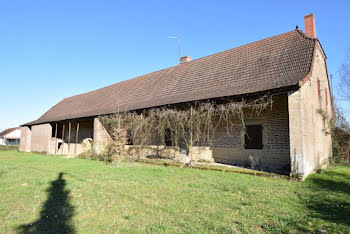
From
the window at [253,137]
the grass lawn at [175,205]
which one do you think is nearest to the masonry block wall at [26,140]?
the grass lawn at [175,205]

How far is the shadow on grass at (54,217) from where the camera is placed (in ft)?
11.8

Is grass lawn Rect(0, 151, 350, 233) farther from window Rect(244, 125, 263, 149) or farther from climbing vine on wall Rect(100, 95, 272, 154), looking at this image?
climbing vine on wall Rect(100, 95, 272, 154)

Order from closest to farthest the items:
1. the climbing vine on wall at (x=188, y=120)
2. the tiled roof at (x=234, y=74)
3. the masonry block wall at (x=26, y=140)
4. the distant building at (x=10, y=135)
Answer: the tiled roof at (x=234, y=74), the climbing vine on wall at (x=188, y=120), the masonry block wall at (x=26, y=140), the distant building at (x=10, y=135)

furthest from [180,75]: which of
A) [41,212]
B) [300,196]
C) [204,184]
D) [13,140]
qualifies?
[13,140]

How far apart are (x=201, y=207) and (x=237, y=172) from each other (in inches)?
172

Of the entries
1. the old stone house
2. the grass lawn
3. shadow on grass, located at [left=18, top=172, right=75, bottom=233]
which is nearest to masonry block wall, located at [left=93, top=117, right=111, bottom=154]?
the old stone house

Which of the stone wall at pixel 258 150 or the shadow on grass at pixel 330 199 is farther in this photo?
the stone wall at pixel 258 150

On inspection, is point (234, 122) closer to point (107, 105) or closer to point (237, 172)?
point (237, 172)

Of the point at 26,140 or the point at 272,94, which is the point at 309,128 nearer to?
the point at 272,94

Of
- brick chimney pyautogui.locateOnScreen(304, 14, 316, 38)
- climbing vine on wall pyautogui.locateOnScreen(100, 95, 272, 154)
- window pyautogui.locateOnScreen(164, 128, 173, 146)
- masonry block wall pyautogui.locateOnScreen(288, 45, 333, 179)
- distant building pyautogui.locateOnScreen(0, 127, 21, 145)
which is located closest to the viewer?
masonry block wall pyautogui.locateOnScreen(288, 45, 333, 179)

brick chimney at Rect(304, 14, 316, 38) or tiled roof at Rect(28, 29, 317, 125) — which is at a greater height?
brick chimney at Rect(304, 14, 316, 38)

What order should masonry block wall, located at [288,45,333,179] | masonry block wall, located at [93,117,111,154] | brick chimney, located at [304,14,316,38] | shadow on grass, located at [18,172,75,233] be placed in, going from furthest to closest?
masonry block wall, located at [93,117,111,154] → brick chimney, located at [304,14,316,38] → masonry block wall, located at [288,45,333,179] → shadow on grass, located at [18,172,75,233]

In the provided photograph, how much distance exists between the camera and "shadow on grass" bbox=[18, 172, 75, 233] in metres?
3.58

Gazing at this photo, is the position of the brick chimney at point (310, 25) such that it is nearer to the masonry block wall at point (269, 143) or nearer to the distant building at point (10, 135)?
the masonry block wall at point (269, 143)
